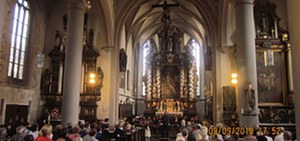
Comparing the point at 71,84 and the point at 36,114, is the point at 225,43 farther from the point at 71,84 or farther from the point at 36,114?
the point at 36,114

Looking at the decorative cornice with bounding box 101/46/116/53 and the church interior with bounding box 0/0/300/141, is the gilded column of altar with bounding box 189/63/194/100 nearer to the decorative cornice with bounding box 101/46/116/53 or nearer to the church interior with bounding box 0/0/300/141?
Answer: the church interior with bounding box 0/0/300/141

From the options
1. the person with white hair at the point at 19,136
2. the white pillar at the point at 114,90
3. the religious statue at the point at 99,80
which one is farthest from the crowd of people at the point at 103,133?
the religious statue at the point at 99,80

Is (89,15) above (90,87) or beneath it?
above

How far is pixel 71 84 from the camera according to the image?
1034 cm

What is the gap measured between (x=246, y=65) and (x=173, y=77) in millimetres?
19677

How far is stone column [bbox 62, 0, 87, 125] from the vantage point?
10.2 metres

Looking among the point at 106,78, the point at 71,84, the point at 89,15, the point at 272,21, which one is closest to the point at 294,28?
the point at 71,84

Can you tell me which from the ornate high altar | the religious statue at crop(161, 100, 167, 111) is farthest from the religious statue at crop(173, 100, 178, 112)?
the religious statue at crop(161, 100, 167, 111)

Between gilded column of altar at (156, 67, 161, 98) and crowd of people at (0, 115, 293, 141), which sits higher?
gilded column of altar at (156, 67, 161, 98)

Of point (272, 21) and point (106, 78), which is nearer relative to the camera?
point (272, 21)

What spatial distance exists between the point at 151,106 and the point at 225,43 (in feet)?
44.4

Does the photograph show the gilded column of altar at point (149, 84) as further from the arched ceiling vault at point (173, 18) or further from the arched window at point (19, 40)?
the arched window at point (19, 40)

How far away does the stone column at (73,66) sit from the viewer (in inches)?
401
